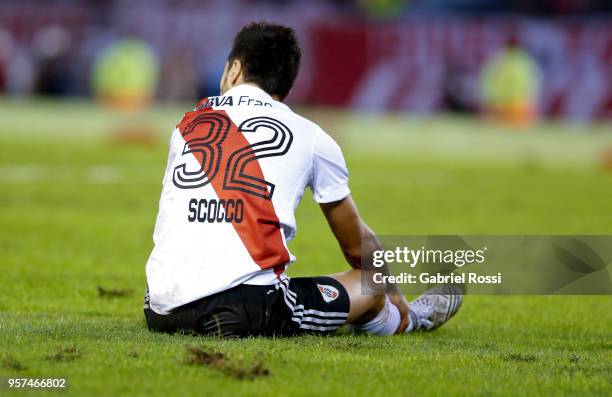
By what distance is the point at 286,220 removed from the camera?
5.64 metres

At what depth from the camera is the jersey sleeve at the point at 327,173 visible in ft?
18.8

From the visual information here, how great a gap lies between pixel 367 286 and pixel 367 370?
3.40ft

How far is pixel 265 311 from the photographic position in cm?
559

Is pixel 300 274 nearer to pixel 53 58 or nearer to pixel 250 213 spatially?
pixel 250 213

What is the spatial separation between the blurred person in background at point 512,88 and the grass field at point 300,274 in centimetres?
704

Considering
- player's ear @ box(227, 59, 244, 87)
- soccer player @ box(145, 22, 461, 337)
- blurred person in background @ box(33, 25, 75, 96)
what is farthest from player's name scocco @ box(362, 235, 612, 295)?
blurred person in background @ box(33, 25, 75, 96)

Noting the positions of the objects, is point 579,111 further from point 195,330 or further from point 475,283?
point 195,330

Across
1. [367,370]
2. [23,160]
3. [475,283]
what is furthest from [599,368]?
[23,160]

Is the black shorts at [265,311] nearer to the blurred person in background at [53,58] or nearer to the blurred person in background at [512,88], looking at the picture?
the blurred person in background at [512,88]

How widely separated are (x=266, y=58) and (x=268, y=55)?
2 cm

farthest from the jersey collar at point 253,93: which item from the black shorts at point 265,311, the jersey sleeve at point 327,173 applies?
the black shorts at point 265,311

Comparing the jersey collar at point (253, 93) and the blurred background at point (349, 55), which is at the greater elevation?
the jersey collar at point (253, 93)

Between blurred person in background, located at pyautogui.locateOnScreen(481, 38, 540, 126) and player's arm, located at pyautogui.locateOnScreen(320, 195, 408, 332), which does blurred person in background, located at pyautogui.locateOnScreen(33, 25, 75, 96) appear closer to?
blurred person in background, located at pyautogui.locateOnScreen(481, 38, 540, 126)

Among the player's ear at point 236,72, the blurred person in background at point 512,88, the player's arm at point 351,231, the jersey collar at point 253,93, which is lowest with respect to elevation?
the blurred person in background at point 512,88
